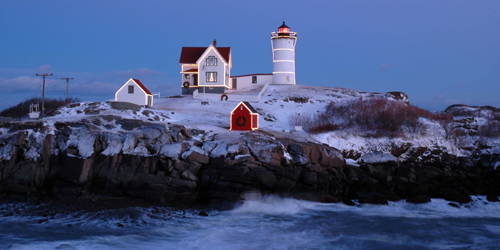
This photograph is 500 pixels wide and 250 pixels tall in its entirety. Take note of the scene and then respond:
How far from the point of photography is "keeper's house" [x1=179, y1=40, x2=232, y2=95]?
164 ft

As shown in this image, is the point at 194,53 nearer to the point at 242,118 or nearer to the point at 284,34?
the point at 284,34

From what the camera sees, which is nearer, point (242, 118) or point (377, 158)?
point (377, 158)

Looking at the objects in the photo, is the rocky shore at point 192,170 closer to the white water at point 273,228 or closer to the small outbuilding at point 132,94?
the white water at point 273,228

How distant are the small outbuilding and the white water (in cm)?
2151

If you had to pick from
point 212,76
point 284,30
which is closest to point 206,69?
point 212,76

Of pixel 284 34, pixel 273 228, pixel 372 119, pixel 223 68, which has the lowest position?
pixel 273 228

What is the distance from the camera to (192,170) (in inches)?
873

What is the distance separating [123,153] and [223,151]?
517 centimetres

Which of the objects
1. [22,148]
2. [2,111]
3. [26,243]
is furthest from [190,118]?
[2,111]

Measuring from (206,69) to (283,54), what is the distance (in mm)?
11105

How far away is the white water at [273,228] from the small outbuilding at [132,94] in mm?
21515

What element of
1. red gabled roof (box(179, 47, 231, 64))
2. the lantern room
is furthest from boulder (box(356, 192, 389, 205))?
the lantern room

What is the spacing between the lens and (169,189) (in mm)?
20938

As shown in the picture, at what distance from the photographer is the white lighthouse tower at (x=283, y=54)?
55625mm
